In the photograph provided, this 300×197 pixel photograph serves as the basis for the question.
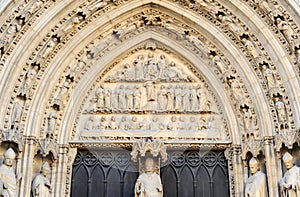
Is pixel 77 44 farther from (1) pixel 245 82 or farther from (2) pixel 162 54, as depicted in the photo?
(1) pixel 245 82

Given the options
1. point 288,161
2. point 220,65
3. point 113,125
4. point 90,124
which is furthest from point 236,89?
point 90,124

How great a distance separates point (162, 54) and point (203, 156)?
7.37ft

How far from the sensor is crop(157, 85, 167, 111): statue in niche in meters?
9.48

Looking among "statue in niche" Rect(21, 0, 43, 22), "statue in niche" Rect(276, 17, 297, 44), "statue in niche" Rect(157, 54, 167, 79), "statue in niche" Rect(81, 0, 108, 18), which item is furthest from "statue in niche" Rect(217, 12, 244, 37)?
"statue in niche" Rect(21, 0, 43, 22)

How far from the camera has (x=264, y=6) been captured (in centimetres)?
885

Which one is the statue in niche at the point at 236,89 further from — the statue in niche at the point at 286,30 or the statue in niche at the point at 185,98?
the statue in niche at the point at 286,30

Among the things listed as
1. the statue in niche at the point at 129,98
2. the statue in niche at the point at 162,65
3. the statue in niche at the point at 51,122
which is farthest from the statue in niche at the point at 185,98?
the statue in niche at the point at 51,122

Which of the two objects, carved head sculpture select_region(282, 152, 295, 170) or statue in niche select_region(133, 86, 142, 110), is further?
statue in niche select_region(133, 86, 142, 110)

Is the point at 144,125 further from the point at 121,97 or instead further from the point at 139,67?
the point at 139,67

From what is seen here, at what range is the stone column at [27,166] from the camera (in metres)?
8.20

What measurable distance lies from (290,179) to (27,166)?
14.2 ft

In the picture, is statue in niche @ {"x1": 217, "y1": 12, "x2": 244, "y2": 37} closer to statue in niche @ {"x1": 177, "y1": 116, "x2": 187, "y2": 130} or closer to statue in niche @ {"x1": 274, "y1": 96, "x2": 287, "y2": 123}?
statue in niche @ {"x1": 274, "y1": 96, "x2": 287, "y2": 123}

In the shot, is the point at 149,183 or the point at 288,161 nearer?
the point at 288,161

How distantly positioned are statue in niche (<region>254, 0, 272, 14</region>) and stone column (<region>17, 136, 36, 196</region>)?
4626 mm
